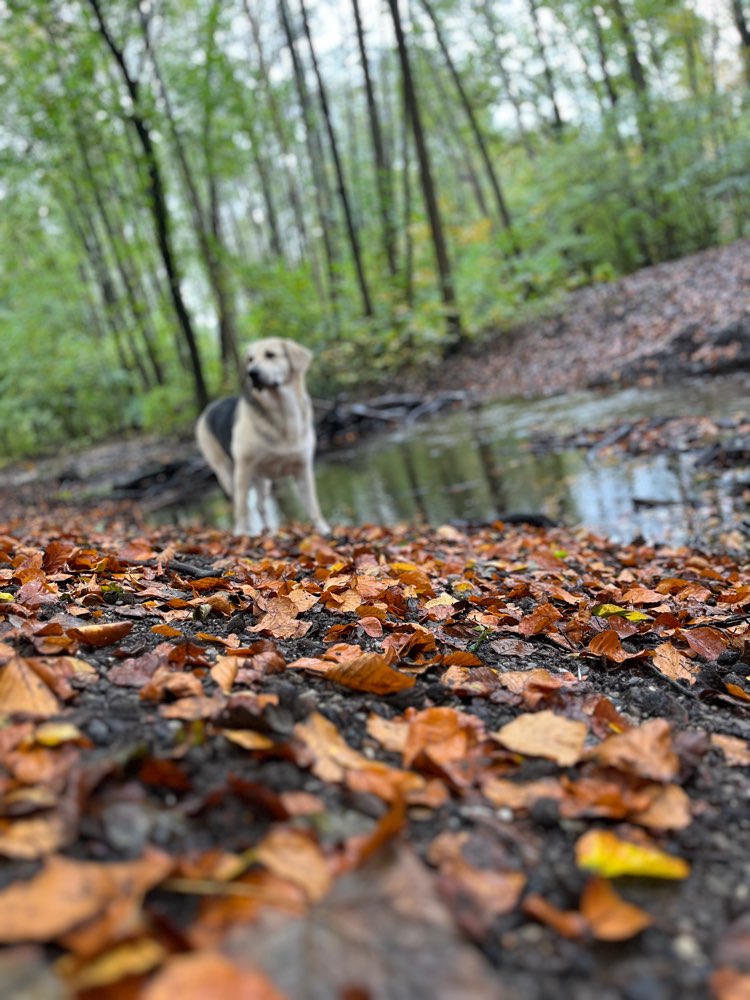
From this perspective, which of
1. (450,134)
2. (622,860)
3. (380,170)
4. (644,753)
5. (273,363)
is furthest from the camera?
(450,134)

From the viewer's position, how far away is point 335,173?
19.7 metres

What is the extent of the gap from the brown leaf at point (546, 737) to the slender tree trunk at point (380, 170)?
18.7 meters

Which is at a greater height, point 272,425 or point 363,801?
point 272,425

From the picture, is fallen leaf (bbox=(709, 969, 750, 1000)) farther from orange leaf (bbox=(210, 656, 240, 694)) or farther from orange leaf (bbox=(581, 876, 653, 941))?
orange leaf (bbox=(210, 656, 240, 694))

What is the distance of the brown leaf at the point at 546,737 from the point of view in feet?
4.55

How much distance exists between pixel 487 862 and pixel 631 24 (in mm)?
25228

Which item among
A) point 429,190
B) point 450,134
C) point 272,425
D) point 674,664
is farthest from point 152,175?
point 450,134

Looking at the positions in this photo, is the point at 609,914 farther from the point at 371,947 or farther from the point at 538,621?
the point at 538,621

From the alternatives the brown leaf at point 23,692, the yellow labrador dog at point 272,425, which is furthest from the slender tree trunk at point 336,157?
the brown leaf at point 23,692

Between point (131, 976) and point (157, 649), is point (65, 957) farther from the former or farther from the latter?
point (157, 649)

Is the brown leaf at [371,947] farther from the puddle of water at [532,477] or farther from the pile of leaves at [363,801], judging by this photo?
the puddle of water at [532,477]

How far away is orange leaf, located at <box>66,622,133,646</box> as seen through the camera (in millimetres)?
1792

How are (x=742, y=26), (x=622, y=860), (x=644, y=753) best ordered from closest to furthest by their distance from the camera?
(x=622, y=860), (x=644, y=753), (x=742, y=26)

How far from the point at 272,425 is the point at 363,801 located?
4.90 metres
